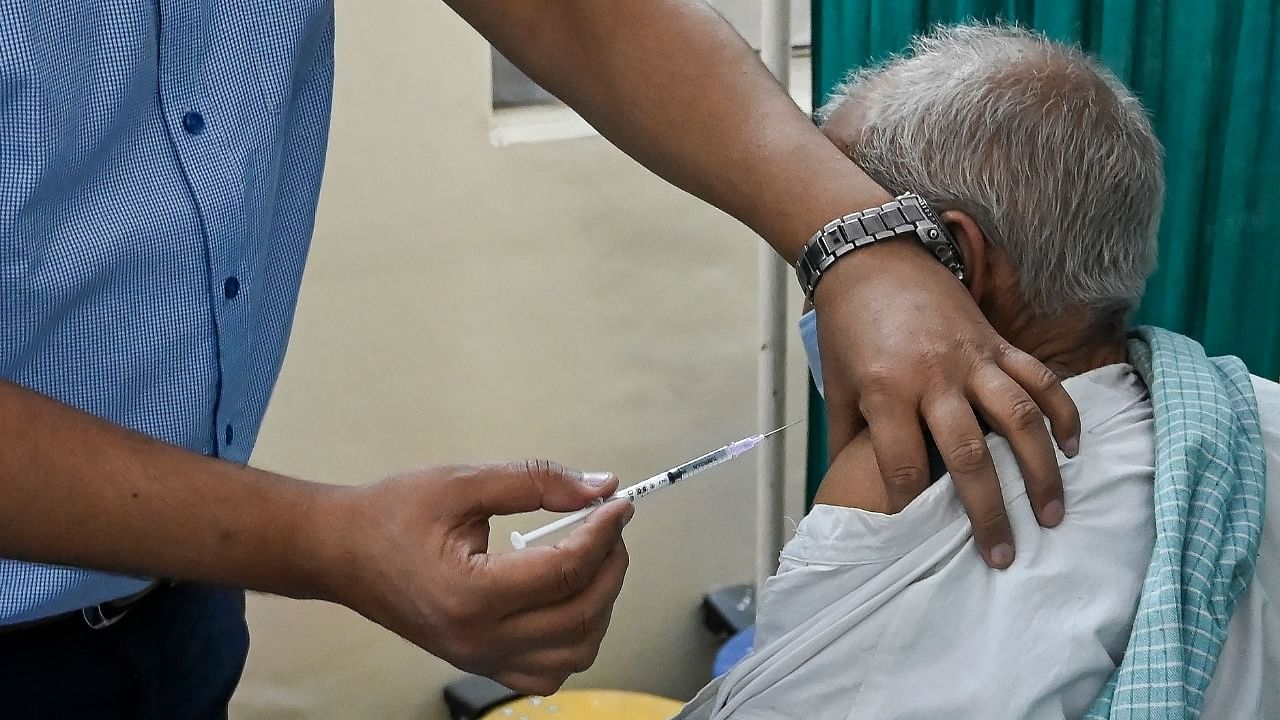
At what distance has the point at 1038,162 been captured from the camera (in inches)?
44.6

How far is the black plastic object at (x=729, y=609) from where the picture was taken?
2402 millimetres

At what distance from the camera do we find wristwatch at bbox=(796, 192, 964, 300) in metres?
0.99

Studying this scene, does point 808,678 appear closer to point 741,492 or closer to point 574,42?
point 574,42

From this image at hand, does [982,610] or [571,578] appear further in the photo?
[982,610]

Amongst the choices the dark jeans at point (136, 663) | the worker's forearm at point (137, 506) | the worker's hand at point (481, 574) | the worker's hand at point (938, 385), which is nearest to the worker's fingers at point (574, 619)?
the worker's hand at point (481, 574)

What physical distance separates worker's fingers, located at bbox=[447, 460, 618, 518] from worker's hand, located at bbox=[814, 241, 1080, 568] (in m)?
0.24

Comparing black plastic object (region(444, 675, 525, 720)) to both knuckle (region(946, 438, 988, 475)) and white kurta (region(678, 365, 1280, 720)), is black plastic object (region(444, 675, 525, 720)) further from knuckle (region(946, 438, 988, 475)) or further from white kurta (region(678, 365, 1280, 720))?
knuckle (region(946, 438, 988, 475))

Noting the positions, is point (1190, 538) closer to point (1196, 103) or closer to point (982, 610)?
point (982, 610)

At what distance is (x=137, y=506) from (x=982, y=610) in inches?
26.2

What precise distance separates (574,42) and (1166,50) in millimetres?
1085

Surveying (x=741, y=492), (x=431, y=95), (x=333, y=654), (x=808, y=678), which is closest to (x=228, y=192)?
(x=808, y=678)

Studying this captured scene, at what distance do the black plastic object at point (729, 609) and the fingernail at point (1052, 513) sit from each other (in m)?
1.42

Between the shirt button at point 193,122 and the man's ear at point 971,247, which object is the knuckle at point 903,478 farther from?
the shirt button at point 193,122

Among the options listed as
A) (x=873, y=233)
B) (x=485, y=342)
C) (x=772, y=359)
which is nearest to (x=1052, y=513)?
(x=873, y=233)
